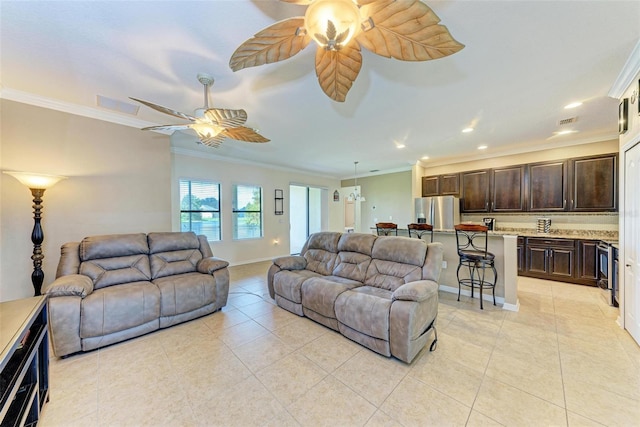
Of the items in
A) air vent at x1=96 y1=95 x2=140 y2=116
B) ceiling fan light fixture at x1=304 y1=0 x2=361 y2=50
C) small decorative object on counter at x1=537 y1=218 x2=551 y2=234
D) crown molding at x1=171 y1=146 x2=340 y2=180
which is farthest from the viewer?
crown molding at x1=171 y1=146 x2=340 y2=180

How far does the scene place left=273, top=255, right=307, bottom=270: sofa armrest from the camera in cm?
337

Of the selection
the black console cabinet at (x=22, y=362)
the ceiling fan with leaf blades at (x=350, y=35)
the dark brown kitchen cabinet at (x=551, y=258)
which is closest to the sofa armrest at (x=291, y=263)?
the black console cabinet at (x=22, y=362)

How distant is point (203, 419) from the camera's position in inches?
60.5

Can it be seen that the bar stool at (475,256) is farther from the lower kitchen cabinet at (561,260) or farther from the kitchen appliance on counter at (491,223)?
the kitchen appliance on counter at (491,223)

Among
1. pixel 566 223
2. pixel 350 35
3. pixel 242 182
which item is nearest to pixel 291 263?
pixel 350 35

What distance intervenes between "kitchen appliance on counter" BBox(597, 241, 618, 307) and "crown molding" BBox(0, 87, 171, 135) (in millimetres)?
6796

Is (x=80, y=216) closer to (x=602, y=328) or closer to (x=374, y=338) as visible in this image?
(x=374, y=338)

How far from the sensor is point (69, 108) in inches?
118

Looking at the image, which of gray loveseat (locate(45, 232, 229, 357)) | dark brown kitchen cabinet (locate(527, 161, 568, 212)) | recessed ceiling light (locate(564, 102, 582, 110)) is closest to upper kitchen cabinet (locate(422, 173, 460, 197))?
dark brown kitchen cabinet (locate(527, 161, 568, 212))

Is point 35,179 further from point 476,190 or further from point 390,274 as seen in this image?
point 476,190

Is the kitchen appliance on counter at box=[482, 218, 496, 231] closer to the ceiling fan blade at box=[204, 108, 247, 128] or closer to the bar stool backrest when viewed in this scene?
the bar stool backrest

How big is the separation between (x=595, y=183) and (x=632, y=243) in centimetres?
269

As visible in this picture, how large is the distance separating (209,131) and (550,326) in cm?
439

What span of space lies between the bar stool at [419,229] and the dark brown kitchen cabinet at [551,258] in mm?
2345
